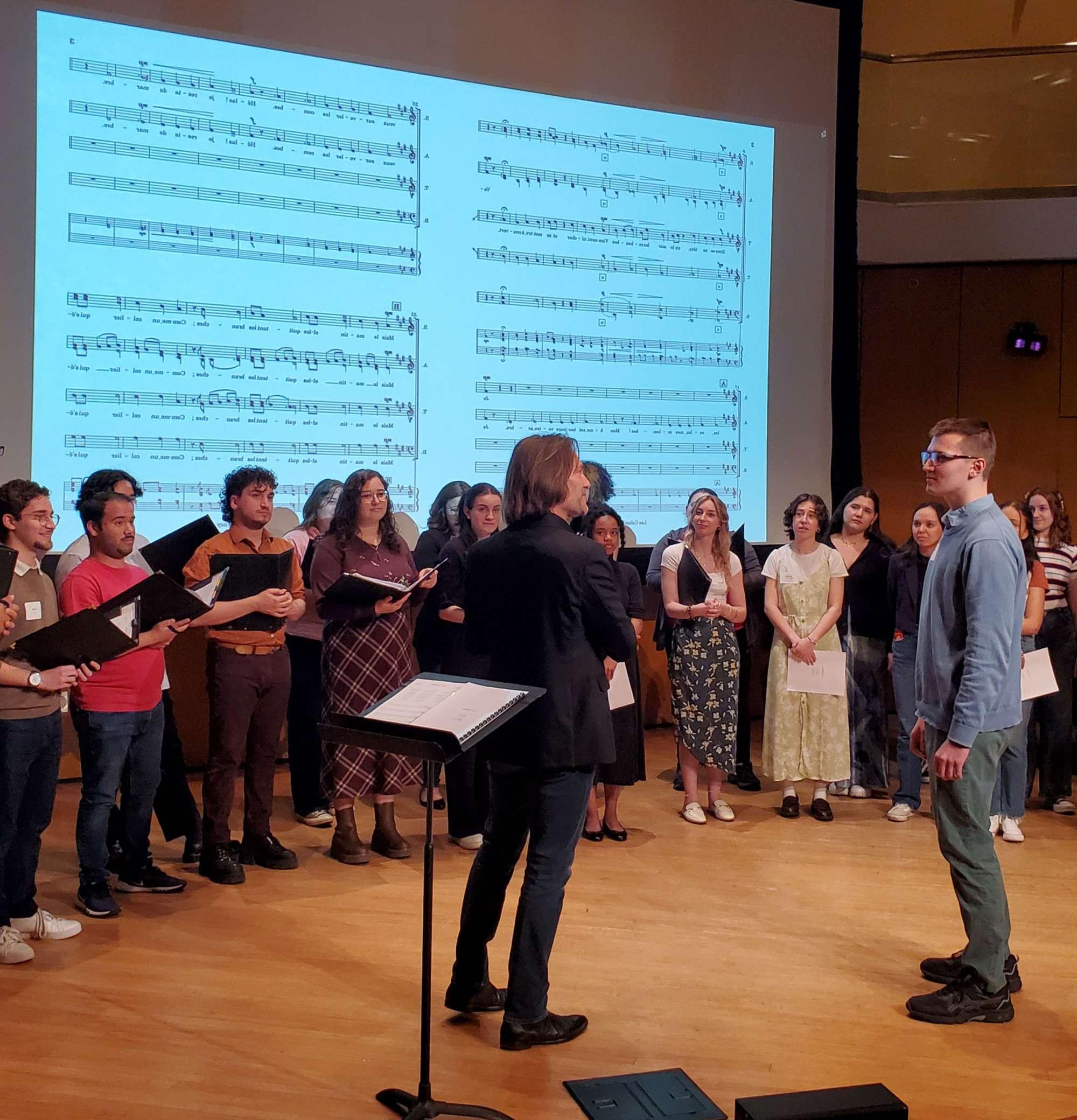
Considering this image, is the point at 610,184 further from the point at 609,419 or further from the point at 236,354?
the point at 236,354

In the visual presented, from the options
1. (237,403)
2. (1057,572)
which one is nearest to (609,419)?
(237,403)

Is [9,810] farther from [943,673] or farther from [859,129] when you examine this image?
[859,129]

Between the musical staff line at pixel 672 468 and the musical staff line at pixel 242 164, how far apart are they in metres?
1.57

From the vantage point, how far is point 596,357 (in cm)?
664

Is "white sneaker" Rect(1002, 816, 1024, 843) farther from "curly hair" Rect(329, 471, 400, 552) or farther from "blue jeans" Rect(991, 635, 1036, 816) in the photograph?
"curly hair" Rect(329, 471, 400, 552)

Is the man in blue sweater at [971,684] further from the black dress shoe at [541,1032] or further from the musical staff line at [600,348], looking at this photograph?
the musical staff line at [600,348]

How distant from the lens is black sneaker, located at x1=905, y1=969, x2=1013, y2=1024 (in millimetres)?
3232

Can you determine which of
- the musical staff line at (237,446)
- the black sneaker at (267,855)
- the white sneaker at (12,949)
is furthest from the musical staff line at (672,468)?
the white sneaker at (12,949)

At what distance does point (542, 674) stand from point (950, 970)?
1664 millimetres

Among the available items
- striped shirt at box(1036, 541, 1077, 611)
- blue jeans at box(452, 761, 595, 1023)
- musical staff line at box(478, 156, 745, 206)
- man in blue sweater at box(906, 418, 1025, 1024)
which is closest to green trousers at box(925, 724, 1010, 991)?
man in blue sweater at box(906, 418, 1025, 1024)

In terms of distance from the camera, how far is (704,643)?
17.2ft

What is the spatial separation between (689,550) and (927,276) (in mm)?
4660

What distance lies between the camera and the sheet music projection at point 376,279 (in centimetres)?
527

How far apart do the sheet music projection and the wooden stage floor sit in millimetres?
2011
